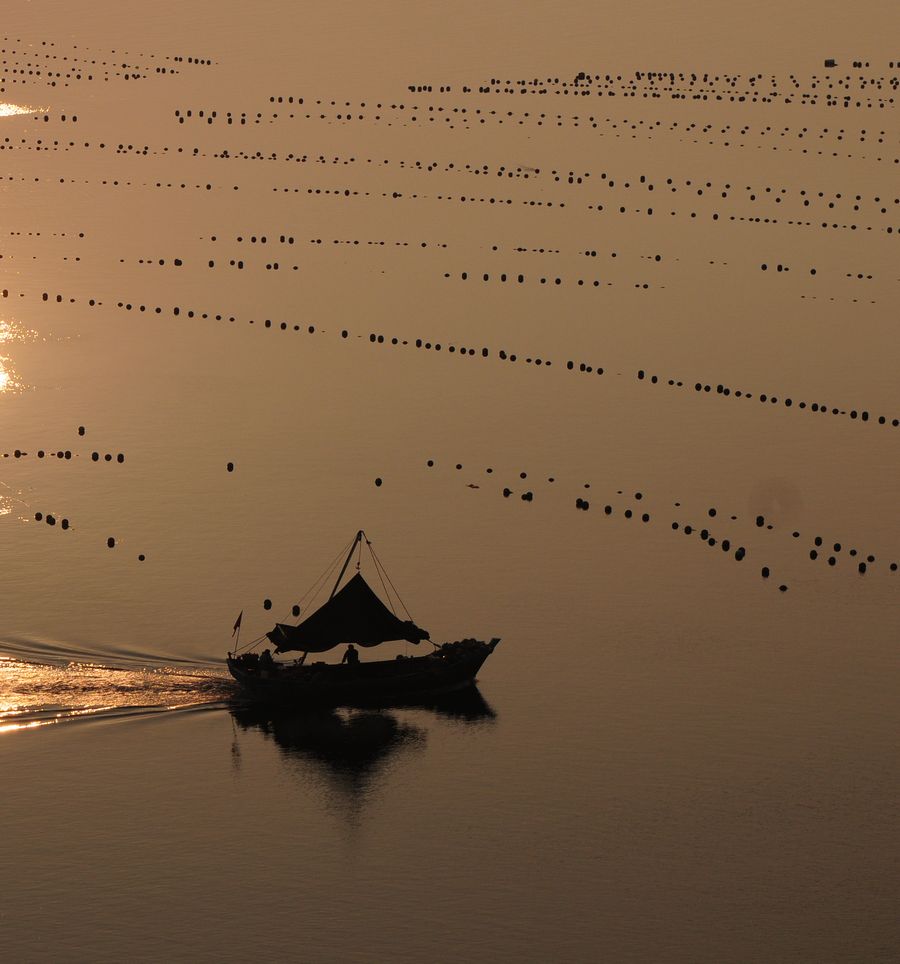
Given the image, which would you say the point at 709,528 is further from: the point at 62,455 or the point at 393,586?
the point at 62,455

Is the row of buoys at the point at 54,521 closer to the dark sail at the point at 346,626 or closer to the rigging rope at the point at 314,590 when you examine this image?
the rigging rope at the point at 314,590

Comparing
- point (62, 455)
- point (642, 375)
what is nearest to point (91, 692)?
point (62, 455)

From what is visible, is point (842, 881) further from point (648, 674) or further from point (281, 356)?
point (281, 356)

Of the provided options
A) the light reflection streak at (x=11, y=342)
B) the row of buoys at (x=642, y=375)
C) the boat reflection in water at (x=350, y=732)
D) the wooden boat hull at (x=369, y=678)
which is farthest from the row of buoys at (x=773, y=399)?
the boat reflection in water at (x=350, y=732)

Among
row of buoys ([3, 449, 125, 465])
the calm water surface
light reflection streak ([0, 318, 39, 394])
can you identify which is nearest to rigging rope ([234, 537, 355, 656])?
the calm water surface

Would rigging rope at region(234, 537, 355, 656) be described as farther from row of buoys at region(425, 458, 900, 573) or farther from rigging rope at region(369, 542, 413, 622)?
row of buoys at region(425, 458, 900, 573)
